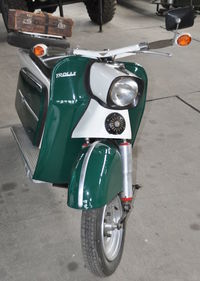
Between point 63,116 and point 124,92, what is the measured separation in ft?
1.10

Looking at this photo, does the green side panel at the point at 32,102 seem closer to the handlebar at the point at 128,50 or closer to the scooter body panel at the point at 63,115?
the scooter body panel at the point at 63,115

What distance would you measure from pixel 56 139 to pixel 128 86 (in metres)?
0.45

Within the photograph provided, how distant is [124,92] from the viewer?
4.89 feet

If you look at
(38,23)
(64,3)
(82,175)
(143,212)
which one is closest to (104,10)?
(64,3)

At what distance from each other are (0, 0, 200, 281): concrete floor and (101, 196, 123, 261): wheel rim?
0.10 metres

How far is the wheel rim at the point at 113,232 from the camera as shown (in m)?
1.74

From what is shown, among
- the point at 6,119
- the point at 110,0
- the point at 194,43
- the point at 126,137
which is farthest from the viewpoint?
the point at 110,0

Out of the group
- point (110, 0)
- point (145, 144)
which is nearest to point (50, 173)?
point (145, 144)

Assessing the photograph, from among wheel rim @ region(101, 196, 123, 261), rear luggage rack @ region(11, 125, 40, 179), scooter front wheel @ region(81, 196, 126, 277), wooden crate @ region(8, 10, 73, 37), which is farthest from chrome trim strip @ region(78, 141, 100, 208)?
wooden crate @ region(8, 10, 73, 37)

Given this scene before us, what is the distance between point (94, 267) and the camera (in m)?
1.64

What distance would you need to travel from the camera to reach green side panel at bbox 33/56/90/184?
5.47 ft

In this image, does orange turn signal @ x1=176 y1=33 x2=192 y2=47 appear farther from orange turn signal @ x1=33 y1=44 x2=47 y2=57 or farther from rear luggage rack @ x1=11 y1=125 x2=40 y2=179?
rear luggage rack @ x1=11 y1=125 x2=40 y2=179

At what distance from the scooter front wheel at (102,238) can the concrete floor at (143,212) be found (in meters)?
0.09

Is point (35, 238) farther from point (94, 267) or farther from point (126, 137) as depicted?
point (126, 137)
